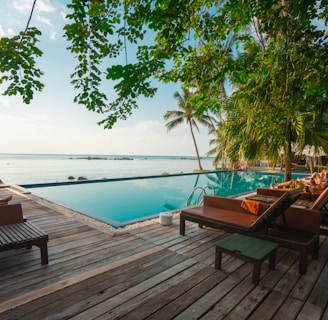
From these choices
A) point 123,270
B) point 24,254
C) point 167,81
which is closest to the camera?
point 123,270

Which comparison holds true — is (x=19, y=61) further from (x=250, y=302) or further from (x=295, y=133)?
(x=295, y=133)

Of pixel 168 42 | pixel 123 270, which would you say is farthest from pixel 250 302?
pixel 168 42

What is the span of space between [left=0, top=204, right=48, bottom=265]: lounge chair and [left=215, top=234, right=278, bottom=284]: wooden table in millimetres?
2005

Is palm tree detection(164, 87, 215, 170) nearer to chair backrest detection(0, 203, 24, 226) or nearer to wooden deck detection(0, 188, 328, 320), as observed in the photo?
wooden deck detection(0, 188, 328, 320)

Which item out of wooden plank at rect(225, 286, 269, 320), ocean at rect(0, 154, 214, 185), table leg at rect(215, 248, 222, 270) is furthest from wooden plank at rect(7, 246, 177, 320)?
ocean at rect(0, 154, 214, 185)

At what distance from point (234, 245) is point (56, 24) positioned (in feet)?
10.6

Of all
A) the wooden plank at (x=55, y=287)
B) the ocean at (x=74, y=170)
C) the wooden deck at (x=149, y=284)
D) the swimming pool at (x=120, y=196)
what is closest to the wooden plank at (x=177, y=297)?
the wooden deck at (x=149, y=284)

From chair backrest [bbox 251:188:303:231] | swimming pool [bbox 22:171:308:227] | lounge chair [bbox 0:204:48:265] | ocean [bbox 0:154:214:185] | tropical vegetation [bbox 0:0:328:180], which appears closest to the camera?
tropical vegetation [bbox 0:0:328:180]

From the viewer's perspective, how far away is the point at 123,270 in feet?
7.95

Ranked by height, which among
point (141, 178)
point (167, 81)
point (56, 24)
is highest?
point (56, 24)

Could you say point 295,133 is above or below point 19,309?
above

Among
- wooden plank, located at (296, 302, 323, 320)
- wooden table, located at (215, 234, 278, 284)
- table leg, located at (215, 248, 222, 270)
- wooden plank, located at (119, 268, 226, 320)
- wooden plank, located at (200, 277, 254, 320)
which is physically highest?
wooden table, located at (215, 234, 278, 284)

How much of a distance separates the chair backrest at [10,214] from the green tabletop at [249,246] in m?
2.61

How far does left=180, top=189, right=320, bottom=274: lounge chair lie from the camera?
2.61 meters
